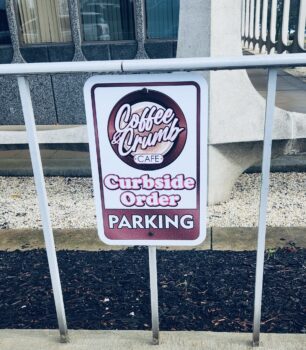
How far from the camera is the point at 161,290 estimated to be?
2693 millimetres

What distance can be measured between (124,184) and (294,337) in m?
1.20

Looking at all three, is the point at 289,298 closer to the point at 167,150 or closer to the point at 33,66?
the point at 167,150

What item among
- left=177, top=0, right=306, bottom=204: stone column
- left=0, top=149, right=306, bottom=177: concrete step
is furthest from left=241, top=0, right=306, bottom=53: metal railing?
left=177, top=0, right=306, bottom=204: stone column

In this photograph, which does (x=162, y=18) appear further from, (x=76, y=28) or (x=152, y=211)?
(x=152, y=211)

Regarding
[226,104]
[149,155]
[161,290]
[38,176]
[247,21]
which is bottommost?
[247,21]

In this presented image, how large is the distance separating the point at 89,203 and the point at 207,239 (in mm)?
1530

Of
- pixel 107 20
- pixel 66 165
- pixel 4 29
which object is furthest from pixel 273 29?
pixel 66 165

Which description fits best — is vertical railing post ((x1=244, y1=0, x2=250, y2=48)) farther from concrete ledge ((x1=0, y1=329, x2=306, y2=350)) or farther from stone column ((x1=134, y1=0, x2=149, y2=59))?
concrete ledge ((x1=0, y1=329, x2=306, y2=350))

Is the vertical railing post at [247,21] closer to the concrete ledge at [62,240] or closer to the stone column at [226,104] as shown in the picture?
the stone column at [226,104]

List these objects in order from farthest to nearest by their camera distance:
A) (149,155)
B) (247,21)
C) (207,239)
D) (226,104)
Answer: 1. (247,21)
2. (226,104)
3. (207,239)
4. (149,155)

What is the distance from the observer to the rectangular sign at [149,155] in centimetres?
163

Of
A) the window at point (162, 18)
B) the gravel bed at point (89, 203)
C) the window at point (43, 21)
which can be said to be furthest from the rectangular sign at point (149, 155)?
the window at point (43, 21)

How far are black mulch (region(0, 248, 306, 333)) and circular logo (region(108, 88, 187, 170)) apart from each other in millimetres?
1130

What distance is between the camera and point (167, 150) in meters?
1.70
